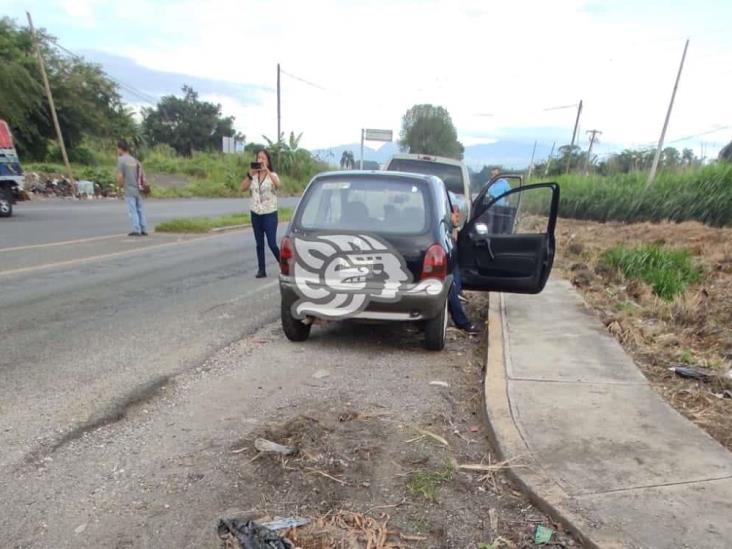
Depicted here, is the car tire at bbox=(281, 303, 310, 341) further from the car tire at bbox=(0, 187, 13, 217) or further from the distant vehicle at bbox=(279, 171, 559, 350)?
the car tire at bbox=(0, 187, 13, 217)

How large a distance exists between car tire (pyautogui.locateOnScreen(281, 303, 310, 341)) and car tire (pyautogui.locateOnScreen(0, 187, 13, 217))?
13.7 meters

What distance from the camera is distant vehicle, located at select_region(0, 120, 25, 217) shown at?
15.0 meters

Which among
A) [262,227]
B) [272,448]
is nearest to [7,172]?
[262,227]

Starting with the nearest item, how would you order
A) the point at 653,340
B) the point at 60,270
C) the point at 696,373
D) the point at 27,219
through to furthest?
the point at 696,373
the point at 653,340
the point at 60,270
the point at 27,219

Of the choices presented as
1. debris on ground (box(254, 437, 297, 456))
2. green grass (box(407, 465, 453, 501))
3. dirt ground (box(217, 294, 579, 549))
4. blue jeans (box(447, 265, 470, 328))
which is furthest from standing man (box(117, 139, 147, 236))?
green grass (box(407, 465, 453, 501))

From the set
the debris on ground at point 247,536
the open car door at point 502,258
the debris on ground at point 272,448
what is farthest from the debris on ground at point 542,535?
the open car door at point 502,258

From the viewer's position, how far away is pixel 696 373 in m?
4.54

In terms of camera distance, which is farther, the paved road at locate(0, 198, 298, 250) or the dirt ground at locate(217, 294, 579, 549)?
the paved road at locate(0, 198, 298, 250)

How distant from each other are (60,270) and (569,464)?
7.77 metres

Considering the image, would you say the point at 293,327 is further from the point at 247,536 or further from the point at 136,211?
the point at 136,211

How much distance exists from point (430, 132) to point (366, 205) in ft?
287

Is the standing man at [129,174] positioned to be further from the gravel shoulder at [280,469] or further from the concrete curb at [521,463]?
the concrete curb at [521,463]

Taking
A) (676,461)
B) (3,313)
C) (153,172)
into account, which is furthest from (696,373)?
(153,172)

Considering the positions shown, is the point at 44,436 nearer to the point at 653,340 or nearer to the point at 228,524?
the point at 228,524
